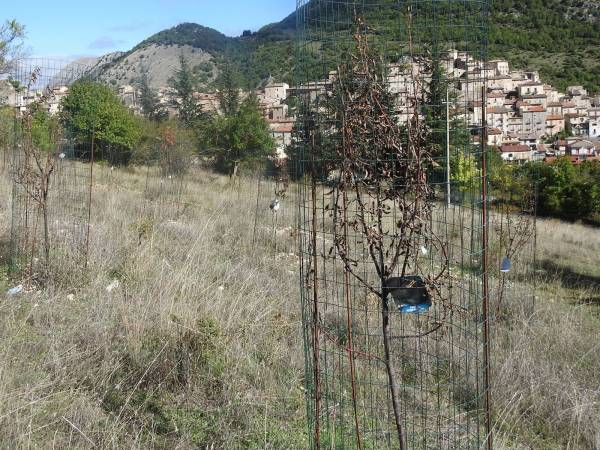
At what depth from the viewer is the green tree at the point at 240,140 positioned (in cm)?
2253

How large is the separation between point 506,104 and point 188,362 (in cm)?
3257

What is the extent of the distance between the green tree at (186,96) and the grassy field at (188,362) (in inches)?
1063

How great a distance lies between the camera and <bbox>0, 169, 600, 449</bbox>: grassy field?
9.26 ft

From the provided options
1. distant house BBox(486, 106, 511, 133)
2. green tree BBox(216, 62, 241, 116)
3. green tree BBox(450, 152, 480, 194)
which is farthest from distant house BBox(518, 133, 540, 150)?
green tree BBox(450, 152, 480, 194)

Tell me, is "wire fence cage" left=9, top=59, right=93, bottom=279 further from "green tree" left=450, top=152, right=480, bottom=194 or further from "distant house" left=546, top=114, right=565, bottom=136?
"distant house" left=546, top=114, right=565, bottom=136

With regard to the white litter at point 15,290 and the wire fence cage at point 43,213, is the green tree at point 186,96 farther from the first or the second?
the white litter at point 15,290

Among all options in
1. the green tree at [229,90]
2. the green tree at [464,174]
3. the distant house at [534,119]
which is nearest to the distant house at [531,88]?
the distant house at [534,119]

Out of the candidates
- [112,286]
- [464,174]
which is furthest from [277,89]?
[464,174]

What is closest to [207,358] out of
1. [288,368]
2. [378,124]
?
[288,368]

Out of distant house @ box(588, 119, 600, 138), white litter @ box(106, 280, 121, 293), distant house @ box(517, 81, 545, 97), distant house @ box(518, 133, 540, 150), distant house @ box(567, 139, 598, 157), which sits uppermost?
distant house @ box(517, 81, 545, 97)

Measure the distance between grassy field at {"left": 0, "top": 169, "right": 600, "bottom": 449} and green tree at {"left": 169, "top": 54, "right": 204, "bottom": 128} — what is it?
2700 centimetres

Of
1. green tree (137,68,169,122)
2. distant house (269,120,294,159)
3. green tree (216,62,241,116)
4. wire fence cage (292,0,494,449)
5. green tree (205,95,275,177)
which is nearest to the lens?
wire fence cage (292,0,494,449)

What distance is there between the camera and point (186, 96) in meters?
36.7

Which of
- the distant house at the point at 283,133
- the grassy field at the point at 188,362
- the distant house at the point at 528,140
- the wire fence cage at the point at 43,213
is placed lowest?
the grassy field at the point at 188,362
